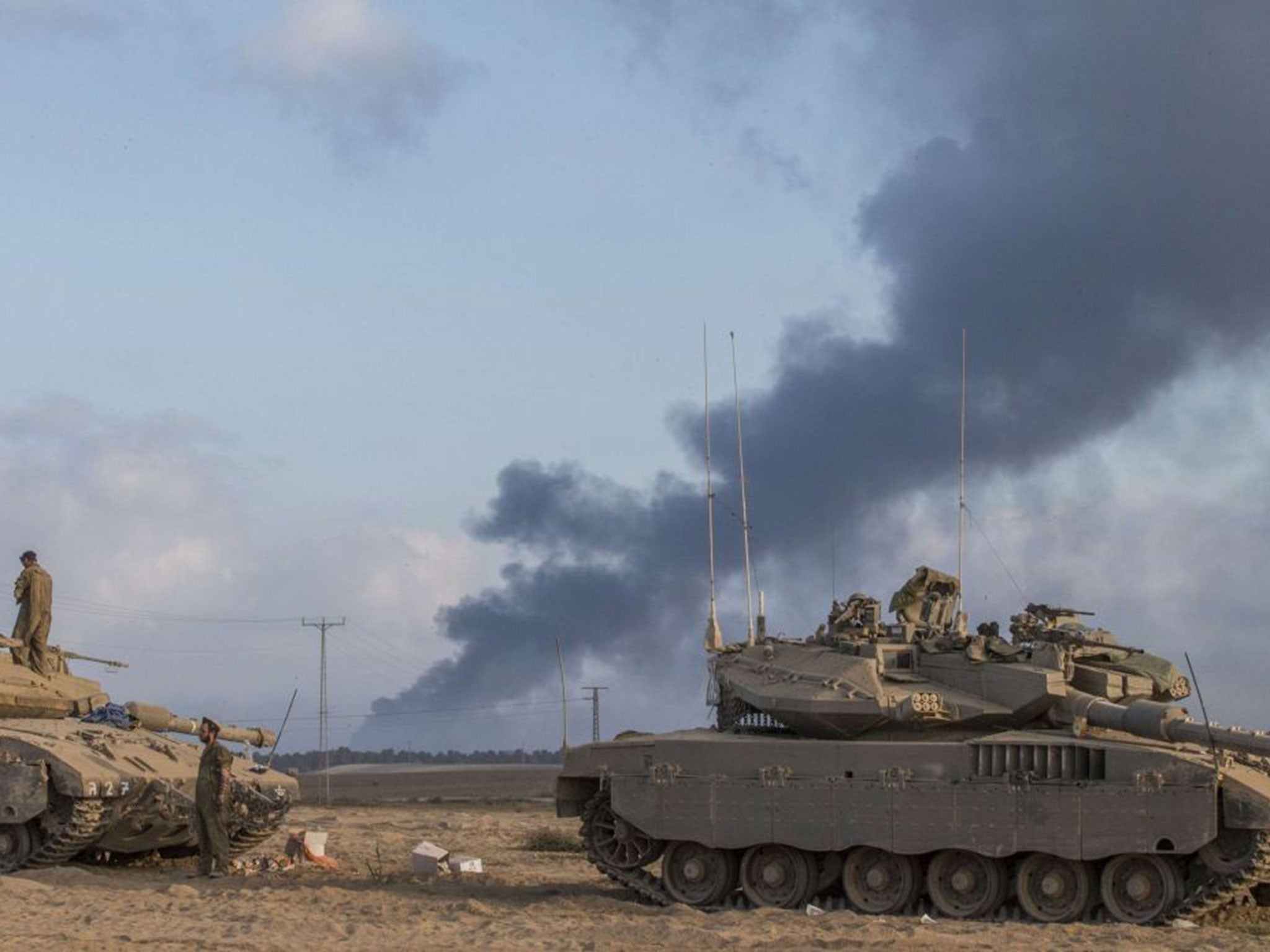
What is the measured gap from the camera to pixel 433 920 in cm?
1939

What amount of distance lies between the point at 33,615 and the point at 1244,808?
669 inches

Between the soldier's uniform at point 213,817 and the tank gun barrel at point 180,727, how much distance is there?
323 cm

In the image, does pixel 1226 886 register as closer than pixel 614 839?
Yes

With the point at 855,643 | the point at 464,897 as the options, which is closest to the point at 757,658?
the point at 855,643

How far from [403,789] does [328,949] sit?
193ft

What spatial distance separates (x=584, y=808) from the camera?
73.9 feet

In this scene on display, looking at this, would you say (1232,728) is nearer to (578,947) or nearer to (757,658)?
(757,658)

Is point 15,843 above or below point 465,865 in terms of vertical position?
above

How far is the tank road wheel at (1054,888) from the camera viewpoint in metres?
20.1

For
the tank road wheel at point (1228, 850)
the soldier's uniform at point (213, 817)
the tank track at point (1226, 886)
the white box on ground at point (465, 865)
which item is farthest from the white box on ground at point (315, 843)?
the tank road wheel at point (1228, 850)

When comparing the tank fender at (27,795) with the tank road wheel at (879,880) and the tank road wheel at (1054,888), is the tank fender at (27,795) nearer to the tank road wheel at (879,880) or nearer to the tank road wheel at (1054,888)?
the tank road wheel at (879,880)

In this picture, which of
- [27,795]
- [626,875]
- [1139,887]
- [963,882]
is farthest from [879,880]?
[27,795]

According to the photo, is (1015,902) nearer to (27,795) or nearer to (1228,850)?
(1228,850)

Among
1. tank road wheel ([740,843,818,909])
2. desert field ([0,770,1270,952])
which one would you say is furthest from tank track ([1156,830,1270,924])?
tank road wheel ([740,843,818,909])
